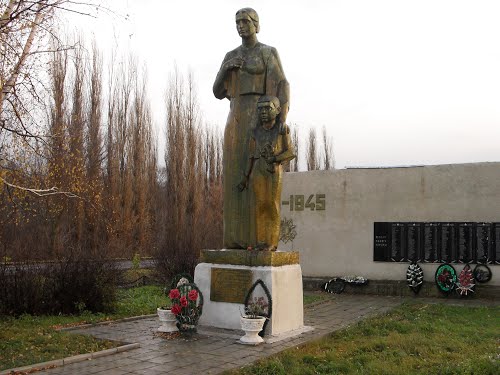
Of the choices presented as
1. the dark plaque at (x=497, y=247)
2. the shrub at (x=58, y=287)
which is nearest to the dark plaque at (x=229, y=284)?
the shrub at (x=58, y=287)

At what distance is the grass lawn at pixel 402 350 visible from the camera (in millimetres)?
5660

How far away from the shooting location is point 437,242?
13.2 metres

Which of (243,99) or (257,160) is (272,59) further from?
(257,160)

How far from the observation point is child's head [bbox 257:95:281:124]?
7488mm

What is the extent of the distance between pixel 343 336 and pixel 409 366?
1736 millimetres

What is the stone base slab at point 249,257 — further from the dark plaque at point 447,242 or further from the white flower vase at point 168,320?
the dark plaque at point 447,242

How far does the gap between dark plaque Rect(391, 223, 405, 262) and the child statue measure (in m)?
6.74

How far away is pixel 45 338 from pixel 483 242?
975cm

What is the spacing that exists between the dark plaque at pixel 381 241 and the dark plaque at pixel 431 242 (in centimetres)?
96

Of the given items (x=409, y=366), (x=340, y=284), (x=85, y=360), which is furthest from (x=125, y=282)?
(x=409, y=366)

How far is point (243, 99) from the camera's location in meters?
8.06

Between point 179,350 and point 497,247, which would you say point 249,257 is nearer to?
point 179,350

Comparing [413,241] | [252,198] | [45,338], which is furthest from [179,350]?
[413,241]

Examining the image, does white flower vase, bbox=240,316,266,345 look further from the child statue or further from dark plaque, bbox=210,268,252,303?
the child statue
